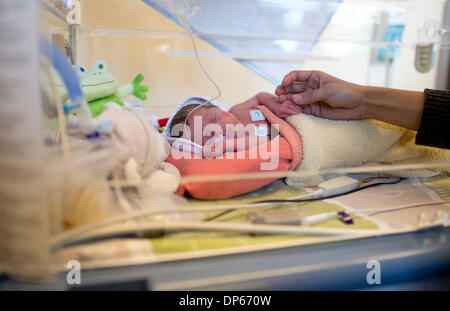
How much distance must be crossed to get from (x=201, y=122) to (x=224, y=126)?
66mm

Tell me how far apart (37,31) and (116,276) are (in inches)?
13.3

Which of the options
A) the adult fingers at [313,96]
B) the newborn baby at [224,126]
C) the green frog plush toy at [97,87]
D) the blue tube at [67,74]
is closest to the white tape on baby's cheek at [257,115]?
the newborn baby at [224,126]

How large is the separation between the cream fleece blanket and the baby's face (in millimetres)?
182

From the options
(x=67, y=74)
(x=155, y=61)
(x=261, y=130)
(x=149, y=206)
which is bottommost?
(x=149, y=206)

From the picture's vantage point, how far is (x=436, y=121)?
79cm

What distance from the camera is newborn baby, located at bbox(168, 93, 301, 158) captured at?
2.83 ft

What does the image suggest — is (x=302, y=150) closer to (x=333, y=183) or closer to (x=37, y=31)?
(x=333, y=183)

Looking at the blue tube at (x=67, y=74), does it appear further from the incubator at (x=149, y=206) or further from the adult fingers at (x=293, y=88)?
the adult fingers at (x=293, y=88)

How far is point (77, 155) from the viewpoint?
0.50 meters

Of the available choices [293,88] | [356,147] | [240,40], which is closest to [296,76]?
[293,88]

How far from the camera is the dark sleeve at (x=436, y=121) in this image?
2.56 ft

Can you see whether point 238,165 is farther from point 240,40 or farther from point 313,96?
point 240,40

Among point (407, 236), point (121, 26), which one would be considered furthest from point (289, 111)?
point (121, 26)

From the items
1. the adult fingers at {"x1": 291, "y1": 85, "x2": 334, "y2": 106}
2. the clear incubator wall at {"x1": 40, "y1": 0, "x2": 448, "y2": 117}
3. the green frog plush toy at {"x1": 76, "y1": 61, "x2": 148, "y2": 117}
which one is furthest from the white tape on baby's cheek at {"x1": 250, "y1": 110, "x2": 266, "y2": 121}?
the green frog plush toy at {"x1": 76, "y1": 61, "x2": 148, "y2": 117}
